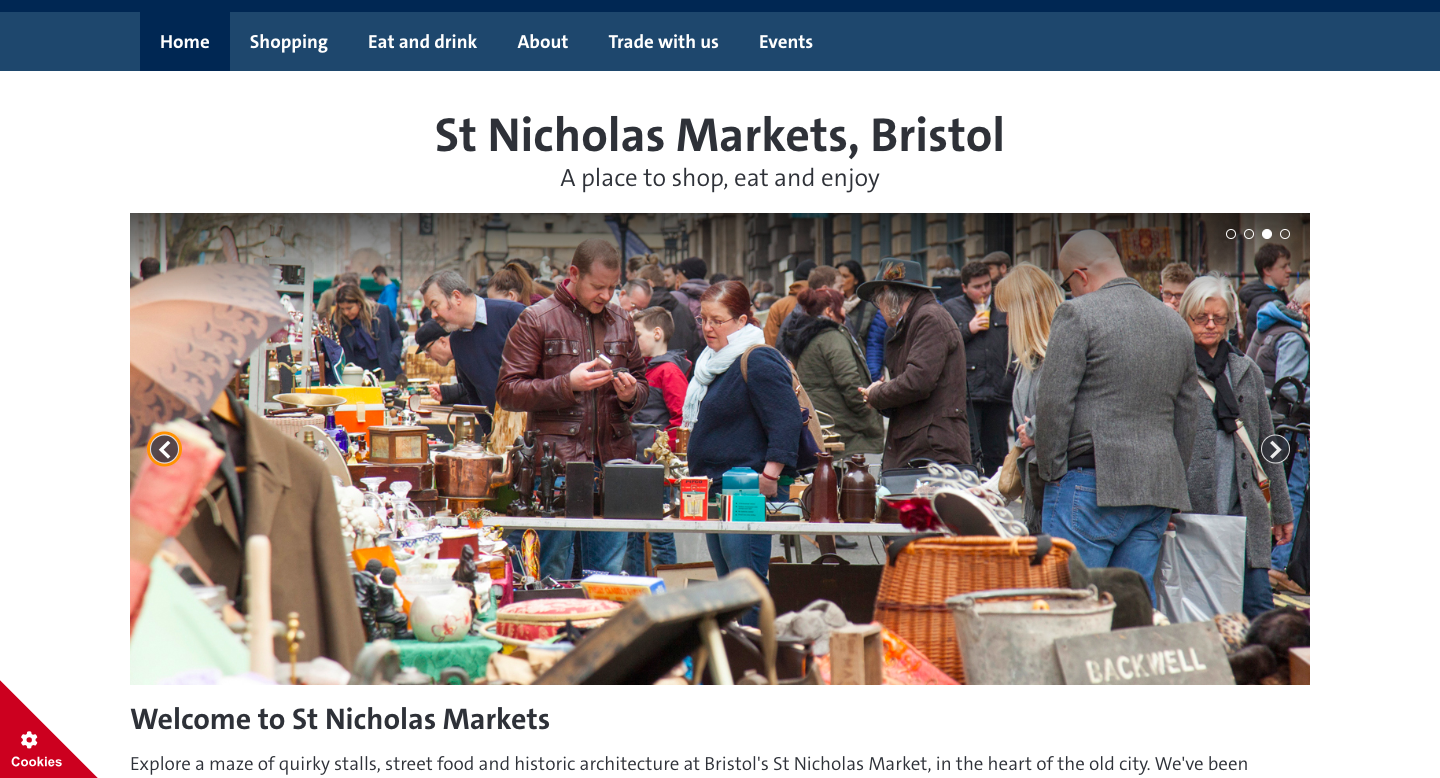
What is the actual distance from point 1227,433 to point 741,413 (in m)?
1.81

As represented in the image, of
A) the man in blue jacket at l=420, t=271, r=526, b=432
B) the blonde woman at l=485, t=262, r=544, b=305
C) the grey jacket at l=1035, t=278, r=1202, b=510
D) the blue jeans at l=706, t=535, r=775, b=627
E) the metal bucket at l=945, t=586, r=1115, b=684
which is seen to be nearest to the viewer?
the metal bucket at l=945, t=586, r=1115, b=684

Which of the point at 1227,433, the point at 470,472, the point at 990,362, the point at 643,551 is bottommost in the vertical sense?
the point at 643,551

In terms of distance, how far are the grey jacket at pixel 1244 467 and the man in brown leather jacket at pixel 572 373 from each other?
2102 millimetres

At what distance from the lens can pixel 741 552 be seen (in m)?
4.36

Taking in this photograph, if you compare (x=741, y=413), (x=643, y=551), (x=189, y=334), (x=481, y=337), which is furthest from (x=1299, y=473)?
(x=189, y=334)

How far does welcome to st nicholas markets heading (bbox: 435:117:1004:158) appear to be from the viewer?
2.74 meters

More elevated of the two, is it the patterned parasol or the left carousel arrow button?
the patterned parasol

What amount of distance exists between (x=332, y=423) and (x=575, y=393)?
4.30ft

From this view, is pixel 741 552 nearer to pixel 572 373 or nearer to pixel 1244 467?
pixel 572 373

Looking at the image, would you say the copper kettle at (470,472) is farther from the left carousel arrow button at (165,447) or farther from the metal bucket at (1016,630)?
the metal bucket at (1016,630)

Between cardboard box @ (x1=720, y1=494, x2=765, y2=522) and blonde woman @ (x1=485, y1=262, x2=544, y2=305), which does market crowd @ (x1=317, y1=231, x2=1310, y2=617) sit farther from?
cardboard box @ (x1=720, y1=494, x2=765, y2=522)

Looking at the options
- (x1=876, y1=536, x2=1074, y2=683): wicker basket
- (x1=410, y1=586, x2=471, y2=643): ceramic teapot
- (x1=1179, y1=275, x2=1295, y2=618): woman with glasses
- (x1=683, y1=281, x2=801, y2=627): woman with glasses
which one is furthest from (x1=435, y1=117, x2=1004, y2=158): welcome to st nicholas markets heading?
(x1=683, y1=281, x2=801, y2=627): woman with glasses

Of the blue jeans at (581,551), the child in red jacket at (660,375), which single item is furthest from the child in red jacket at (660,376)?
the blue jeans at (581,551)

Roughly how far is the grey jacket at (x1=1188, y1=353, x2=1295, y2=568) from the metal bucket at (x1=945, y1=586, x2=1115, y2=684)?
175cm
